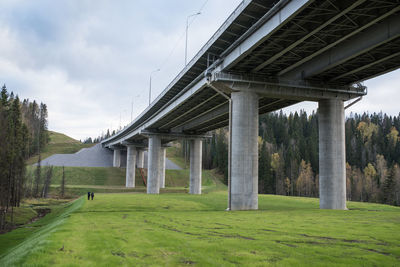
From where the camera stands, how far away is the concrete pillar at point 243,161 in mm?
31625

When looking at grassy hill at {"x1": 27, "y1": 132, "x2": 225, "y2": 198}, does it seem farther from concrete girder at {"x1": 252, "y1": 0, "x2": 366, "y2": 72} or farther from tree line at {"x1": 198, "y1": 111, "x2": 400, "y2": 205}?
concrete girder at {"x1": 252, "y1": 0, "x2": 366, "y2": 72}

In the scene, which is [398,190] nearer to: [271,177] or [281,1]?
[271,177]

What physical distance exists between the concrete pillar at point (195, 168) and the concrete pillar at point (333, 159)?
120ft

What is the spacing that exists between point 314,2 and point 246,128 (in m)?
13.7

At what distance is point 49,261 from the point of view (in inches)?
413

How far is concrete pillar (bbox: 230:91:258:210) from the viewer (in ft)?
104

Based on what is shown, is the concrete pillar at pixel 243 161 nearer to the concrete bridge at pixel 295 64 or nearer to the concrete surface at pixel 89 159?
the concrete bridge at pixel 295 64

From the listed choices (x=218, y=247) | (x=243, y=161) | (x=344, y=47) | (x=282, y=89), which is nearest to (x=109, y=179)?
(x=243, y=161)

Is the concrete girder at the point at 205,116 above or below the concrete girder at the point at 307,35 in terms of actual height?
below

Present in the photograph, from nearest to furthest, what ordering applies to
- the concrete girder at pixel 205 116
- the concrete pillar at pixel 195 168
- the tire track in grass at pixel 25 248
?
the tire track in grass at pixel 25 248 < the concrete girder at pixel 205 116 < the concrete pillar at pixel 195 168

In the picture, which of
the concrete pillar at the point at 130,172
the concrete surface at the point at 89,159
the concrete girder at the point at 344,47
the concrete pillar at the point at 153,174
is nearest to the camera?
the concrete girder at the point at 344,47

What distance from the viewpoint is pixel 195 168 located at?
70500 millimetres

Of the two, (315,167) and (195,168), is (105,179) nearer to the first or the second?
(195,168)

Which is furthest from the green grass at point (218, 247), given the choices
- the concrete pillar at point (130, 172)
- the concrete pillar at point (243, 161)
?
Result: the concrete pillar at point (130, 172)
